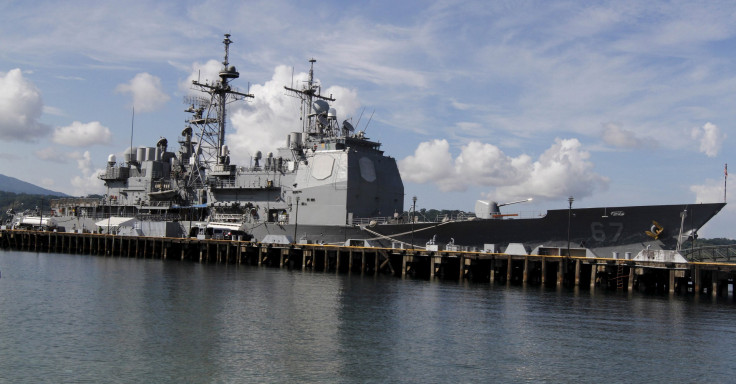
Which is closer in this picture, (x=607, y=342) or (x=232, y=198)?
(x=607, y=342)

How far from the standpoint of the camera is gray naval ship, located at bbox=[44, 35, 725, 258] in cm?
3047

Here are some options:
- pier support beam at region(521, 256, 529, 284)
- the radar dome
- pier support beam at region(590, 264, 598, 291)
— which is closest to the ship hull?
pier support beam at region(590, 264, 598, 291)

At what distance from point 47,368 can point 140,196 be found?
127 feet

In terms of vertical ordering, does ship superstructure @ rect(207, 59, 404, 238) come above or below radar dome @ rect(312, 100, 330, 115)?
below

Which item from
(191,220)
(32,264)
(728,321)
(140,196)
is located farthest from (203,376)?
(140,196)

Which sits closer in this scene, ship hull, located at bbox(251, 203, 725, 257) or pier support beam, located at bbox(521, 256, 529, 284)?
ship hull, located at bbox(251, 203, 725, 257)

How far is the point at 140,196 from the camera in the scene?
51375 millimetres

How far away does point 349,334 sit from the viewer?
60.1 ft

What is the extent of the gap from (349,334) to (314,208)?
804 inches

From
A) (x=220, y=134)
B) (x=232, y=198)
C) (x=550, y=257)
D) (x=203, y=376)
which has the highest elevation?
(x=220, y=134)

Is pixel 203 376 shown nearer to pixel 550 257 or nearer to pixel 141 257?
pixel 550 257

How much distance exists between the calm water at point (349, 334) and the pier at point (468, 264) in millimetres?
1867

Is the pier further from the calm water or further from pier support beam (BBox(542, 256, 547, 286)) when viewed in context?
the calm water

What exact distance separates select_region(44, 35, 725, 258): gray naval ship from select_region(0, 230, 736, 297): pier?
37.4 inches
